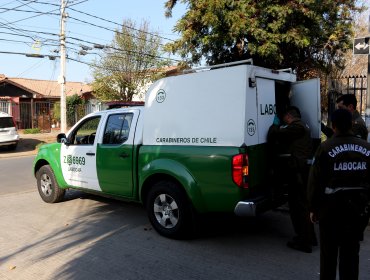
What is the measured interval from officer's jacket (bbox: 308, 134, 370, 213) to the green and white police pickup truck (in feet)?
4.37

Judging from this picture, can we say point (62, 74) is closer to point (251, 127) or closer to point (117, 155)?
point (117, 155)

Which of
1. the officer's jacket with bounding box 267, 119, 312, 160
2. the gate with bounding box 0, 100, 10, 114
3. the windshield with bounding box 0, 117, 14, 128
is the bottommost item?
the officer's jacket with bounding box 267, 119, 312, 160

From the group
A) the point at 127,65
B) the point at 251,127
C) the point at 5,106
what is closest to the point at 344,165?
the point at 251,127

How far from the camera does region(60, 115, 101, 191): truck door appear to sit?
6.40 meters

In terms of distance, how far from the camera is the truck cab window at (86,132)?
6730mm

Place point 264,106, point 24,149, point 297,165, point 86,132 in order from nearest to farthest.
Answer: point 297,165, point 264,106, point 86,132, point 24,149

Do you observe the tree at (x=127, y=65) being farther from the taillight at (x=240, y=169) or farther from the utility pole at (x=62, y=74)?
the taillight at (x=240, y=169)

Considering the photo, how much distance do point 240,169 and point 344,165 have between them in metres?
1.47

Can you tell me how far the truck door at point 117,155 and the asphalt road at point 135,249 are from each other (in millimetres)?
617

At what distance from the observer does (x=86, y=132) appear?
7125 mm

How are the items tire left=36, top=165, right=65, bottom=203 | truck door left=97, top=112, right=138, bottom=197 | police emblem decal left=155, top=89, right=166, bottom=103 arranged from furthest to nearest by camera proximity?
tire left=36, top=165, right=65, bottom=203 < truck door left=97, top=112, right=138, bottom=197 < police emblem decal left=155, top=89, right=166, bottom=103

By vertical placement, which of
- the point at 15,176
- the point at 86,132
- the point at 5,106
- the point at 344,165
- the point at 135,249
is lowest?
the point at 135,249

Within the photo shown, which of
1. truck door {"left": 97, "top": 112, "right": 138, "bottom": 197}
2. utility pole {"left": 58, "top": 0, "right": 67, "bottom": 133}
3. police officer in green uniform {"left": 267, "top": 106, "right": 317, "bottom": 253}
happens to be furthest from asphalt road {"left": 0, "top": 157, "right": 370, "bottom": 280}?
utility pole {"left": 58, "top": 0, "right": 67, "bottom": 133}

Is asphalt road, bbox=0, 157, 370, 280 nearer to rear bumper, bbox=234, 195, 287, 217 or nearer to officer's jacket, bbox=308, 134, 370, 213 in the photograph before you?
rear bumper, bbox=234, 195, 287, 217
